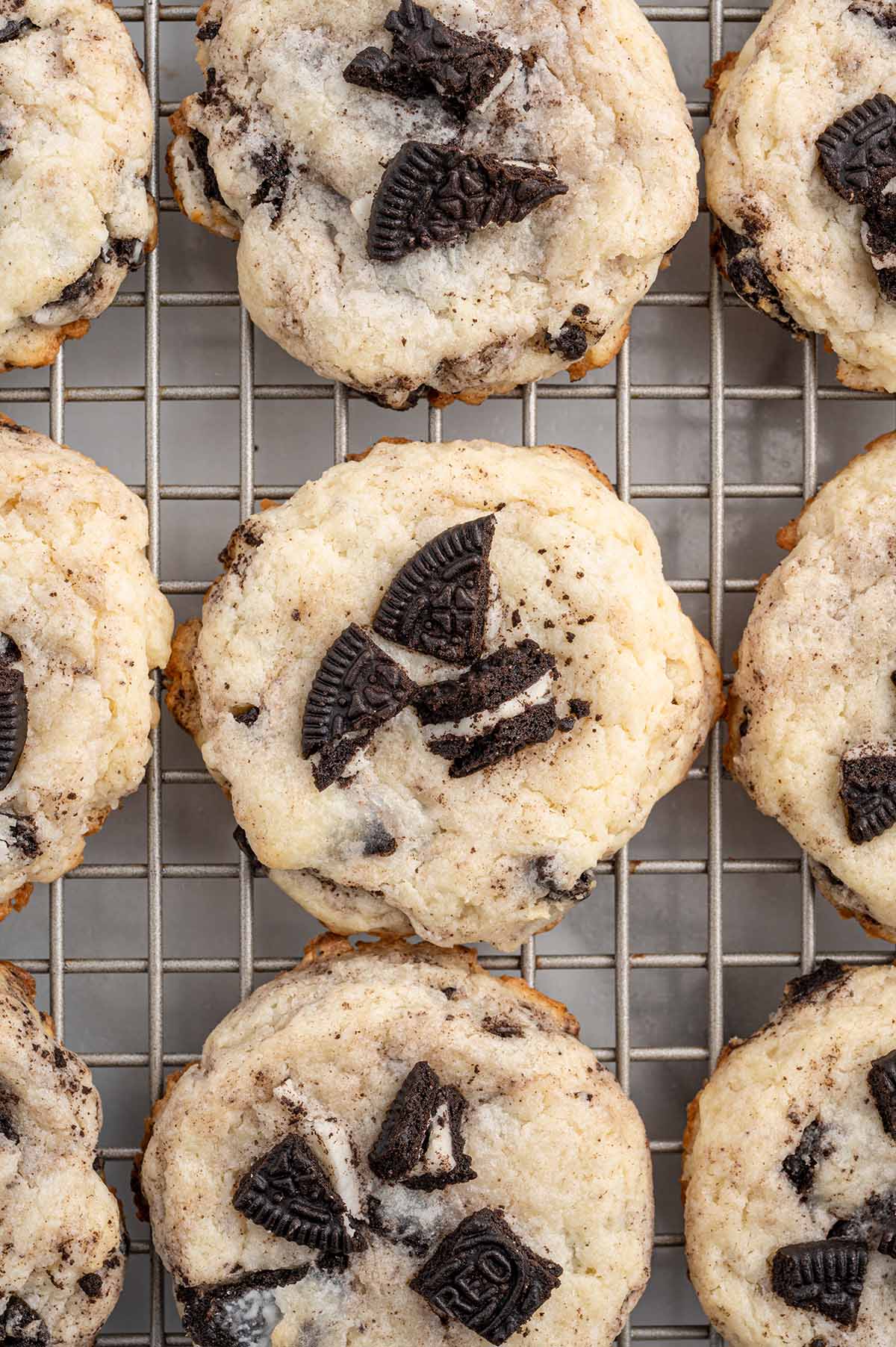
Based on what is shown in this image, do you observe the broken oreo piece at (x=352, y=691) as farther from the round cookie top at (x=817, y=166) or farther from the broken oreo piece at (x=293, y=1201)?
the round cookie top at (x=817, y=166)

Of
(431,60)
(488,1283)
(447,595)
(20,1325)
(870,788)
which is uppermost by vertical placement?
(431,60)

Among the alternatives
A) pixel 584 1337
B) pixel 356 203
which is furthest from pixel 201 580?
pixel 584 1337

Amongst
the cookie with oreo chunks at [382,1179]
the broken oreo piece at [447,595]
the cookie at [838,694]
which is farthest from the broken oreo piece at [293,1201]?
the cookie at [838,694]

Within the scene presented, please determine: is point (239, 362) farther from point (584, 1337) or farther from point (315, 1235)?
point (584, 1337)

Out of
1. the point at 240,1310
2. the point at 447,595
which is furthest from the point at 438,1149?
the point at 447,595

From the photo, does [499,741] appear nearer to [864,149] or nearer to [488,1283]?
[488,1283]

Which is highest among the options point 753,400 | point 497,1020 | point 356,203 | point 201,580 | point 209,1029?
point 356,203

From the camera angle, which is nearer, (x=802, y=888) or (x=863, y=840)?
(x=863, y=840)
